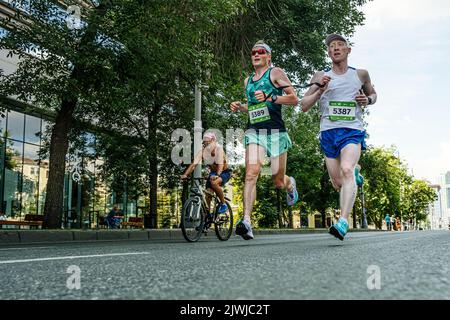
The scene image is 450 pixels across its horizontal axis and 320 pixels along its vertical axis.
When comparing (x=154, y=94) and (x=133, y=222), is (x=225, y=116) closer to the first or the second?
(x=154, y=94)

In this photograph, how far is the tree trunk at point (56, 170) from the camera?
43.5ft

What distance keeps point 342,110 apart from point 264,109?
1.06 metres

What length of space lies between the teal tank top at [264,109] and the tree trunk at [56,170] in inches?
313

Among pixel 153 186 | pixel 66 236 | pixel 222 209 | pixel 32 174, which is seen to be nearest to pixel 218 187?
pixel 222 209

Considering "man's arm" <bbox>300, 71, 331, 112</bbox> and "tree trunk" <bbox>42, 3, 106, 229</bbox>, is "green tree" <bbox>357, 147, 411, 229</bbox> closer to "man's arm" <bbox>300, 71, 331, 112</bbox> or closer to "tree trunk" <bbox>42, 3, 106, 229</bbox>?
"tree trunk" <bbox>42, 3, 106, 229</bbox>

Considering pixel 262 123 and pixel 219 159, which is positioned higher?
pixel 262 123

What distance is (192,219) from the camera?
8.27 meters

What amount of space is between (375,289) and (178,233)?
13.0m

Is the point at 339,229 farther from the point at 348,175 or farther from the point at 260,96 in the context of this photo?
the point at 260,96

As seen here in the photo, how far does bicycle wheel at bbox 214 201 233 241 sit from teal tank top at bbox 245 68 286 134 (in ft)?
8.26

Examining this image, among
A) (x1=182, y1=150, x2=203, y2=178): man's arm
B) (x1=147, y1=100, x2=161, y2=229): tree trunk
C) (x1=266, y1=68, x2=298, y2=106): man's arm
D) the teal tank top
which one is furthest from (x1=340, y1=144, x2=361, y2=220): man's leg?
(x1=147, y1=100, x2=161, y2=229): tree trunk

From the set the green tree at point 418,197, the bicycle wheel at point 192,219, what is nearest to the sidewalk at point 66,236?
the bicycle wheel at point 192,219

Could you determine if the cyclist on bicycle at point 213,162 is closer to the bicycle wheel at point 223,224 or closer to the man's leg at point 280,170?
the bicycle wheel at point 223,224

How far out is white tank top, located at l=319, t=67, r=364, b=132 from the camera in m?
5.85
